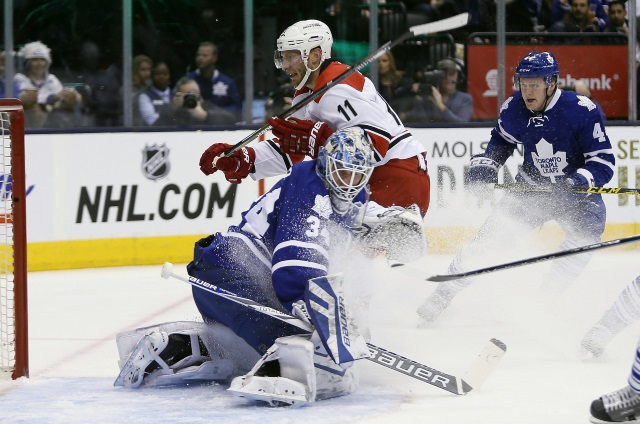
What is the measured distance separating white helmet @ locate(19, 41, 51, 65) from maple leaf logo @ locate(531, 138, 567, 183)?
2.84 metres

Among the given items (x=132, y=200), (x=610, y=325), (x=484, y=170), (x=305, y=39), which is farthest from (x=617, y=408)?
(x=132, y=200)

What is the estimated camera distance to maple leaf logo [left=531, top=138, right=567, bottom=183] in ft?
14.7

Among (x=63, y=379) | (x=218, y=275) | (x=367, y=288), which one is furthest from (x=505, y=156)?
(x=63, y=379)

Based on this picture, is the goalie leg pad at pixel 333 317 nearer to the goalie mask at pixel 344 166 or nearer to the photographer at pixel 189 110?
the goalie mask at pixel 344 166

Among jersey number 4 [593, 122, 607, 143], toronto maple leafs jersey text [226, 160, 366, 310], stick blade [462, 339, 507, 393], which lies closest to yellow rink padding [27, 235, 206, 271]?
jersey number 4 [593, 122, 607, 143]

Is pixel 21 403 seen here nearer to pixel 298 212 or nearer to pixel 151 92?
pixel 298 212

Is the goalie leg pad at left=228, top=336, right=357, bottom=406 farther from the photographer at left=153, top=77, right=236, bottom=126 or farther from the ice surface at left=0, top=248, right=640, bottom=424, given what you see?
the photographer at left=153, top=77, right=236, bottom=126

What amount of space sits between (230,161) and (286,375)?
43.3 inches

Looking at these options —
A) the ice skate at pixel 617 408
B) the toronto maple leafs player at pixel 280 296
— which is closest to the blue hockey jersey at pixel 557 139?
the toronto maple leafs player at pixel 280 296

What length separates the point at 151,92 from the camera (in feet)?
21.4

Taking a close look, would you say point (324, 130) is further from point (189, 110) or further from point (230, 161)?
point (189, 110)

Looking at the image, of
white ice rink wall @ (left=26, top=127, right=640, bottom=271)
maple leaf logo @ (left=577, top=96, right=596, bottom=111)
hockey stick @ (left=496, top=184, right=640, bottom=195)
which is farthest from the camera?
white ice rink wall @ (left=26, top=127, right=640, bottom=271)

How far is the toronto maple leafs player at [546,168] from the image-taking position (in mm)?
4328

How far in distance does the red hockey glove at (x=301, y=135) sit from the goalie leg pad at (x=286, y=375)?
90 centimetres
